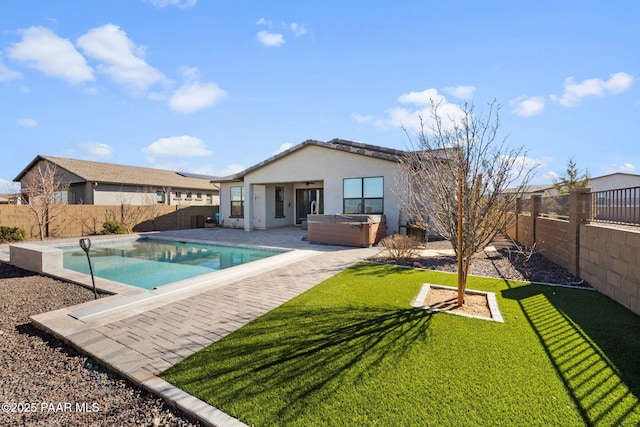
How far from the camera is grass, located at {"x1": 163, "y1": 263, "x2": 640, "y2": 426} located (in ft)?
8.32

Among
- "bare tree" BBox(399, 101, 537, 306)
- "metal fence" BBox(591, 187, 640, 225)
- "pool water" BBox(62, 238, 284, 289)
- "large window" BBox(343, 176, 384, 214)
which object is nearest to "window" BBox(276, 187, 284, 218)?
"large window" BBox(343, 176, 384, 214)

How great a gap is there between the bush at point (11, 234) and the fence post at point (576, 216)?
2292 cm

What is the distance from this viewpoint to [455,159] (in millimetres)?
5004

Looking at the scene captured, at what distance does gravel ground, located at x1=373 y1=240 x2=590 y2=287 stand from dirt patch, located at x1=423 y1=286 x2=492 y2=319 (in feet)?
6.65

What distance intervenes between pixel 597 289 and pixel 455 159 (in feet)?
13.7

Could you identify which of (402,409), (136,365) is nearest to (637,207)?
(402,409)

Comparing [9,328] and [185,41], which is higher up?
[185,41]

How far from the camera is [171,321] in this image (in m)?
4.53

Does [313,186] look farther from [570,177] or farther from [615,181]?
[615,181]

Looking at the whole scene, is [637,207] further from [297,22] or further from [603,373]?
[297,22]

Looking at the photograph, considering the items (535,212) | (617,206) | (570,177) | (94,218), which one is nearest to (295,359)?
(617,206)

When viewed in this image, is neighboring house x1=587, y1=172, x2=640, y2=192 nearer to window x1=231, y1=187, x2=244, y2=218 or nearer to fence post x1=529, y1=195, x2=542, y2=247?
fence post x1=529, y1=195, x2=542, y2=247

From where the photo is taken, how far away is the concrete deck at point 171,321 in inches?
126

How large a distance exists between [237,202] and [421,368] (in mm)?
19897
